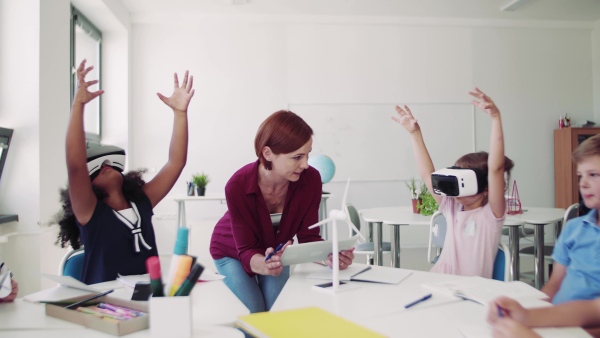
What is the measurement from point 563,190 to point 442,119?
76.0 inches

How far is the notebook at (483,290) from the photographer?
1.24m

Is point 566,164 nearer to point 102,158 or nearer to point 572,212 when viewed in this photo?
point 572,212

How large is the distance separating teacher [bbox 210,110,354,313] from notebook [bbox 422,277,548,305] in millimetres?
664

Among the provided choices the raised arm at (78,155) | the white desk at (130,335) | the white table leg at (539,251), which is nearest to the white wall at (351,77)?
the white table leg at (539,251)

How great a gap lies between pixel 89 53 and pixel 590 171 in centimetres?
553

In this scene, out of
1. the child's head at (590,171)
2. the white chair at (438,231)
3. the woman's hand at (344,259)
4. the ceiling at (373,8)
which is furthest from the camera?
the ceiling at (373,8)

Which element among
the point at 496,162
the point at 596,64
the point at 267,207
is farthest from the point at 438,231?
the point at 596,64

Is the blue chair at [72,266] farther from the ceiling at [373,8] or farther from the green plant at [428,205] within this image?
the ceiling at [373,8]

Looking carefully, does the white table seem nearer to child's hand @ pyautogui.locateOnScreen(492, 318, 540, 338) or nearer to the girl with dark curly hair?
the girl with dark curly hair

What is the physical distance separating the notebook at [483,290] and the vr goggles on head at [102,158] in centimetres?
119

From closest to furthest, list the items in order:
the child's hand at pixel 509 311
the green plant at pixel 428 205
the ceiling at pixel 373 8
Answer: the child's hand at pixel 509 311
the green plant at pixel 428 205
the ceiling at pixel 373 8

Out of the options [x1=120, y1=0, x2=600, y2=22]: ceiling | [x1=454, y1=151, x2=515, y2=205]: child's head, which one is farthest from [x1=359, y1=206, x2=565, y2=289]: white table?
[x1=120, y1=0, x2=600, y2=22]: ceiling

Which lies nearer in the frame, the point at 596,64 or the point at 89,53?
the point at 89,53

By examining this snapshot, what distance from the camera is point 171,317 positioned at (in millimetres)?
884
